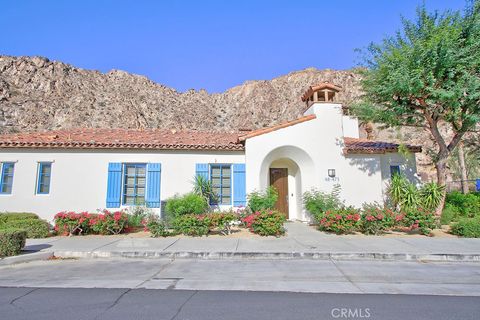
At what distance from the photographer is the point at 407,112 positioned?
1116 centimetres

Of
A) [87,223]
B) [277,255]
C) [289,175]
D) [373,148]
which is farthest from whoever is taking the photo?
[289,175]

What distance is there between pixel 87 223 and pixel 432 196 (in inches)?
538

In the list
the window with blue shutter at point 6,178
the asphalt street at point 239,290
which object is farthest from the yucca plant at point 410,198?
the window with blue shutter at point 6,178

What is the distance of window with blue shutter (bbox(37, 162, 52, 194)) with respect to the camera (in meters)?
11.3

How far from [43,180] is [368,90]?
1451cm

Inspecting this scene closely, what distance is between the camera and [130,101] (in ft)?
152

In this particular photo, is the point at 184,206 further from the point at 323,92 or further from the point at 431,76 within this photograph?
the point at 431,76

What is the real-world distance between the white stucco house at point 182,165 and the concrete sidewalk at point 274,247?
8.49ft

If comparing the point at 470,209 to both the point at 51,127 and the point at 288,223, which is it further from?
the point at 51,127

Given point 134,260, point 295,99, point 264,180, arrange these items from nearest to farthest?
point 134,260 < point 264,180 < point 295,99

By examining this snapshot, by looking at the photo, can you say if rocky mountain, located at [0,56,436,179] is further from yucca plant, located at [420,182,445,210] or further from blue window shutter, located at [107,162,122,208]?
blue window shutter, located at [107,162,122,208]

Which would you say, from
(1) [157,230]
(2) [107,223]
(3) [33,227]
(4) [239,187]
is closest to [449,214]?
(4) [239,187]

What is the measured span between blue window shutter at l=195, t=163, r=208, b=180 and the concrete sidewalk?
3362 mm

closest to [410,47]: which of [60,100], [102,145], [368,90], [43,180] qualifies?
[368,90]
